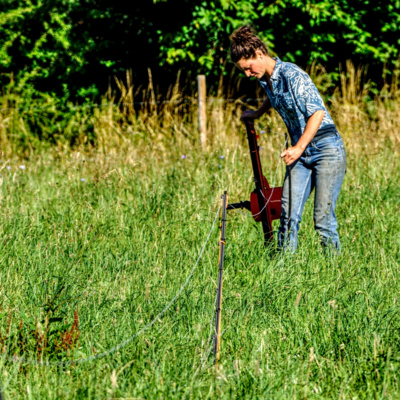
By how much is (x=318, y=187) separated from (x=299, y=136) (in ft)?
1.19

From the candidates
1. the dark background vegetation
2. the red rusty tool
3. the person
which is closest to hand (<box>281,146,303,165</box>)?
the person

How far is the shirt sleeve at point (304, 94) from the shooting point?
11.5ft

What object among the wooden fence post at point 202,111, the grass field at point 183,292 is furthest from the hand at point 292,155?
the wooden fence post at point 202,111

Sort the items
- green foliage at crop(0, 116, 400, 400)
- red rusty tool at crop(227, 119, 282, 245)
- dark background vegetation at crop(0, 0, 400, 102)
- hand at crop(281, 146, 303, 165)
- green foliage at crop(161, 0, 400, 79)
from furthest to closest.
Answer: dark background vegetation at crop(0, 0, 400, 102) → green foliage at crop(161, 0, 400, 79) → red rusty tool at crop(227, 119, 282, 245) → hand at crop(281, 146, 303, 165) → green foliage at crop(0, 116, 400, 400)

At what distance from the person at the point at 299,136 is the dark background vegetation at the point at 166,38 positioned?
554 cm

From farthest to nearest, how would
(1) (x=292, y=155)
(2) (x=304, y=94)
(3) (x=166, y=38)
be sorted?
(3) (x=166, y=38), (2) (x=304, y=94), (1) (x=292, y=155)

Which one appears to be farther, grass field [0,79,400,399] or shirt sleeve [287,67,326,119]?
shirt sleeve [287,67,326,119]

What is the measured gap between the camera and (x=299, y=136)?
372 cm

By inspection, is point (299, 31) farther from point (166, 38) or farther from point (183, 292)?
point (183, 292)

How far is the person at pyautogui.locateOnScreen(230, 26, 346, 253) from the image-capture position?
3523 millimetres

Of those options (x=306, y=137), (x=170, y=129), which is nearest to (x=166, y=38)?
(x=170, y=129)

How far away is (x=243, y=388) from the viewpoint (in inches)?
92.3

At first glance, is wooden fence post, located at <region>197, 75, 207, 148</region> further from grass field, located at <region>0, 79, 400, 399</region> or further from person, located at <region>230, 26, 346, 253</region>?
person, located at <region>230, 26, 346, 253</region>

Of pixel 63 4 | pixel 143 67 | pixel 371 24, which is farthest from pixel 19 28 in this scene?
pixel 371 24
